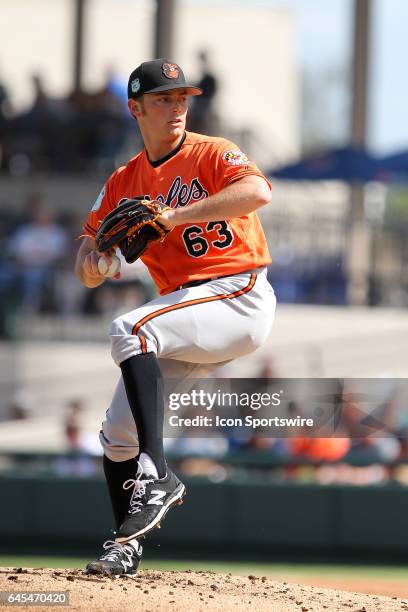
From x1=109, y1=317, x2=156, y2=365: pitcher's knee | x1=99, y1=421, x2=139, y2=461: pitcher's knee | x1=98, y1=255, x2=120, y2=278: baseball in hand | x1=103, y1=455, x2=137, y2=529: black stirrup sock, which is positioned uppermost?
x1=98, y1=255, x2=120, y2=278: baseball in hand

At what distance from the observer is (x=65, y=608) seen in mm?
4246

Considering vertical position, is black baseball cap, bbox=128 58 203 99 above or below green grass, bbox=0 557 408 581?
above

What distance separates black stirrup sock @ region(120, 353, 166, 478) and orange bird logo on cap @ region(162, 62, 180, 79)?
3.48 ft

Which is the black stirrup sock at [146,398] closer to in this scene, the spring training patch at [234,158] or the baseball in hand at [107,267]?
the baseball in hand at [107,267]

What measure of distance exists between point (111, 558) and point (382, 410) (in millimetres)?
2145

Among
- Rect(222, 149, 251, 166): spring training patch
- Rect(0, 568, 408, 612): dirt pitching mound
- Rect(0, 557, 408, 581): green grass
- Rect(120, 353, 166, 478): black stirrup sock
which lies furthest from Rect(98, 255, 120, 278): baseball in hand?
Rect(0, 557, 408, 581): green grass

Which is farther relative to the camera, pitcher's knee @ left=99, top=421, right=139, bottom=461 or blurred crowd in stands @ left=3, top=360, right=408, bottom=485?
blurred crowd in stands @ left=3, top=360, right=408, bottom=485

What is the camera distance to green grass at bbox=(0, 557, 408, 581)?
9.23 m

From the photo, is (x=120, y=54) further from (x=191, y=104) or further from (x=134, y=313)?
(x=134, y=313)

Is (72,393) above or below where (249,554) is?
above

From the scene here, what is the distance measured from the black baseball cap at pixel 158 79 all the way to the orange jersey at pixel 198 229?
26 centimetres

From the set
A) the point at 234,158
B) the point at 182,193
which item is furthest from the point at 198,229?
the point at 234,158

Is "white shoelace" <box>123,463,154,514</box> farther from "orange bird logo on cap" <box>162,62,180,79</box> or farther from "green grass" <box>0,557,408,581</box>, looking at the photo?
"green grass" <box>0,557,408,581</box>

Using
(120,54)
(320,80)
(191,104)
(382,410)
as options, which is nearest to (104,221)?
(382,410)
